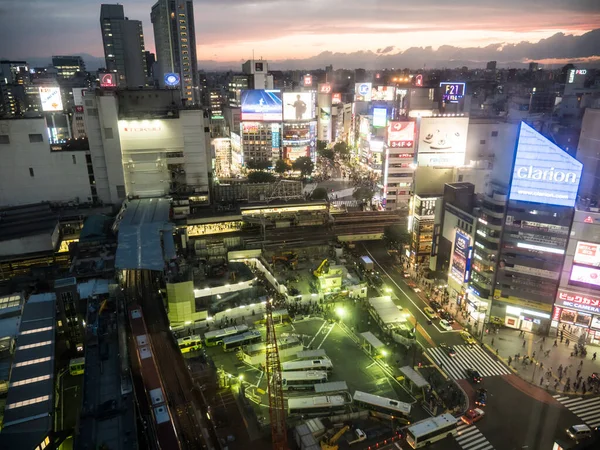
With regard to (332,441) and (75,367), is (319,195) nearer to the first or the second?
(75,367)

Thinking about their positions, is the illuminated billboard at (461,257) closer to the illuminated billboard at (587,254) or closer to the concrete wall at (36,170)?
the illuminated billboard at (587,254)

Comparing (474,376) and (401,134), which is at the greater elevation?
(401,134)

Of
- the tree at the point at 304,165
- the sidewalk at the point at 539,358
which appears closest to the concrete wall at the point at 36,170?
the tree at the point at 304,165

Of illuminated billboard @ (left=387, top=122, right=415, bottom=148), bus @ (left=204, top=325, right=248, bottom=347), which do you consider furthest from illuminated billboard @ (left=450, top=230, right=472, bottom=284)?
illuminated billboard @ (left=387, top=122, right=415, bottom=148)

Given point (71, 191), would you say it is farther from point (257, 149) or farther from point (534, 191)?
point (534, 191)

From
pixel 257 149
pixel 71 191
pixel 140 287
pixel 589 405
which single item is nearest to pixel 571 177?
pixel 589 405

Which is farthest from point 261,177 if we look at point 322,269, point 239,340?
point 239,340
